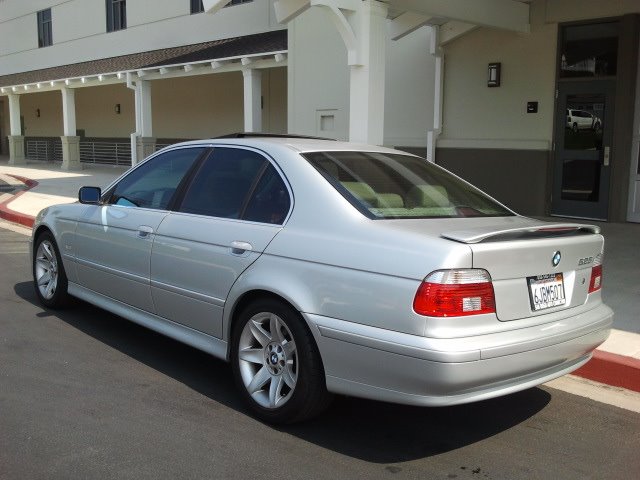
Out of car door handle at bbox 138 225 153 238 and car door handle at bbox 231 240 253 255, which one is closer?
car door handle at bbox 231 240 253 255

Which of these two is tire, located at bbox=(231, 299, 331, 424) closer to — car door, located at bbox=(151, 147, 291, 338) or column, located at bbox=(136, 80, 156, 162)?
car door, located at bbox=(151, 147, 291, 338)

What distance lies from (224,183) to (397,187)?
3.78ft

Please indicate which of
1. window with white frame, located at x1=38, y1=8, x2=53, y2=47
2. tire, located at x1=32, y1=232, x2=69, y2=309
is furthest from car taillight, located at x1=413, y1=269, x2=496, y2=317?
window with white frame, located at x1=38, y1=8, x2=53, y2=47

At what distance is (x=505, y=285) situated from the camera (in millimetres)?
3359

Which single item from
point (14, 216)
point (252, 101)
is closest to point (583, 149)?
point (252, 101)

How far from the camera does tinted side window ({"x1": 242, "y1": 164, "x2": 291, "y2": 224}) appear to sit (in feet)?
13.1

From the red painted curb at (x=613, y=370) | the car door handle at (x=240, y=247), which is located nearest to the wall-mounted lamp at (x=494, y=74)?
the red painted curb at (x=613, y=370)

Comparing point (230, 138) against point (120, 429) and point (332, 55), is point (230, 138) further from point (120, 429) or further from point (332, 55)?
point (332, 55)

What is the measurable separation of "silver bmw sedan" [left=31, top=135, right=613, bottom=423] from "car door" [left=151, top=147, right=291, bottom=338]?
0.04 feet

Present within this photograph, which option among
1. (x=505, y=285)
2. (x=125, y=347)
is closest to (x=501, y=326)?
(x=505, y=285)

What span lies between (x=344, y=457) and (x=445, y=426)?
0.76 m

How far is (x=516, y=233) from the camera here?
3.48m

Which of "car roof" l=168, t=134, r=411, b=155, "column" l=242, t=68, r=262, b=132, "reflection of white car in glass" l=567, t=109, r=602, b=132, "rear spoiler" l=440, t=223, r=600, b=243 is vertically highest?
"column" l=242, t=68, r=262, b=132

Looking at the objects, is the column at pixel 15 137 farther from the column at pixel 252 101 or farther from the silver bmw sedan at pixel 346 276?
the silver bmw sedan at pixel 346 276
